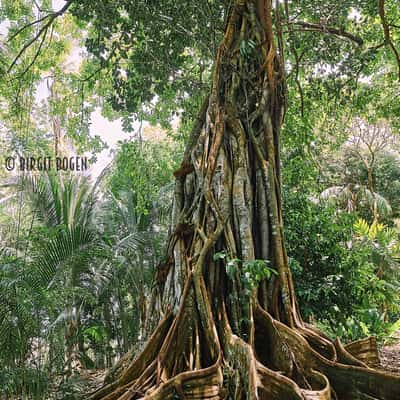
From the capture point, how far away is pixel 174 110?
5.70 m

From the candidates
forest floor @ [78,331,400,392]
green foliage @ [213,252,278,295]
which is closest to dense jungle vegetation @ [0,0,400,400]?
green foliage @ [213,252,278,295]

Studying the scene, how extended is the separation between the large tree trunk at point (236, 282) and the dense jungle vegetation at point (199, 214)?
0.01m

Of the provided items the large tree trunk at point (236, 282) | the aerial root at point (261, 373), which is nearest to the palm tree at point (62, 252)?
the large tree trunk at point (236, 282)

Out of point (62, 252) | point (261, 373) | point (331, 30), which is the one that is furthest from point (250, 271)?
point (331, 30)

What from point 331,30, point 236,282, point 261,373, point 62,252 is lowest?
point 261,373

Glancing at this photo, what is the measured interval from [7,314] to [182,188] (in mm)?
1662

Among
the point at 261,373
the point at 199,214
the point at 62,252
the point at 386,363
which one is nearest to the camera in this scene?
the point at 261,373

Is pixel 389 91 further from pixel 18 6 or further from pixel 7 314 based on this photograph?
pixel 7 314

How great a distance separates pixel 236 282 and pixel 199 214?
61cm

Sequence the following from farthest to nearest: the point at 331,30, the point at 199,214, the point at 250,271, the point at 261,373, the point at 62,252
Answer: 1. the point at 331,30
2. the point at 62,252
3. the point at 199,214
4. the point at 250,271
5. the point at 261,373

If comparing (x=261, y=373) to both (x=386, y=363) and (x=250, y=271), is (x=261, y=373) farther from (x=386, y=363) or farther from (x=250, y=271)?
(x=386, y=363)

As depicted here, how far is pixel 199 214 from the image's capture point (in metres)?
3.05

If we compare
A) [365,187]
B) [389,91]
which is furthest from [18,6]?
[365,187]

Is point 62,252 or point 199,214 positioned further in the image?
point 62,252
